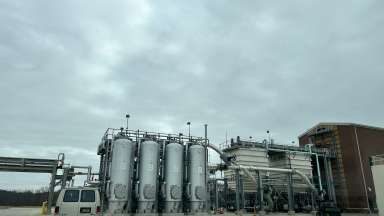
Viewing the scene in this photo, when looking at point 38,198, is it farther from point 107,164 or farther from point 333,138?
point 333,138

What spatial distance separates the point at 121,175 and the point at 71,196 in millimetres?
8175

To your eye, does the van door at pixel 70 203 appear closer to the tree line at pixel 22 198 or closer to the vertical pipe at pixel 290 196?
the vertical pipe at pixel 290 196

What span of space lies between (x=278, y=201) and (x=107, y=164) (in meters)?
26.8

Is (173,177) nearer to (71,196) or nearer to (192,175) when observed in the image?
(192,175)

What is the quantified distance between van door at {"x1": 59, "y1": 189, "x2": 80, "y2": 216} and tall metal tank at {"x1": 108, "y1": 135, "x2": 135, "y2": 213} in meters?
7.58

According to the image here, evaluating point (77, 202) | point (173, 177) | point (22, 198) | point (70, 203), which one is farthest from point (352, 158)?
Result: point (22, 198)

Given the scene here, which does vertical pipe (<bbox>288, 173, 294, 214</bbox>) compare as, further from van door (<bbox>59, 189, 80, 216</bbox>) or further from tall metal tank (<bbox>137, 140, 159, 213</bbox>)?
van door (<bbox>59, 189, 80, 216</bbox>)

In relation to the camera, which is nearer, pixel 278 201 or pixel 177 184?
pixel 177 184

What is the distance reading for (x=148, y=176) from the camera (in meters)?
25.5

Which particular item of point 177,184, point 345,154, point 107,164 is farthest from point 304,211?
point 107,164

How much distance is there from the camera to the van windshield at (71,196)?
53.9 ft

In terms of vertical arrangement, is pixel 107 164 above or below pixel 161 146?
below

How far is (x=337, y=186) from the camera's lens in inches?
1865

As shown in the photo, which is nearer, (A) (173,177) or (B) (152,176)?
(B) (152,176)
